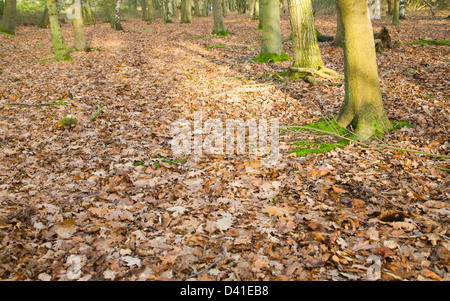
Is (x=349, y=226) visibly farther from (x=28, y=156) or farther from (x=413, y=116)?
(x=28, y=156)

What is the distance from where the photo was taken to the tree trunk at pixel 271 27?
432 inches

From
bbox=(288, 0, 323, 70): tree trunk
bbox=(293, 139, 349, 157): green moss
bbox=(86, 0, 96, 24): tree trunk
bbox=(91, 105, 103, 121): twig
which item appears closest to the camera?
bbox=(293, 139, 349, 157): green moss

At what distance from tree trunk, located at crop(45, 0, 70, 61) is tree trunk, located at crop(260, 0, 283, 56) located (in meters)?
7.95

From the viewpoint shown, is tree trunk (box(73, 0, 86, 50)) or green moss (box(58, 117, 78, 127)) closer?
green moss (box(58, 117, 78, 127))

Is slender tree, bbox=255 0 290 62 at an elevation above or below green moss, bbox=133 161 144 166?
above

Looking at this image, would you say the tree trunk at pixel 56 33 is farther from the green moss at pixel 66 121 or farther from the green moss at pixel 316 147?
the green moss at pixel 316 147

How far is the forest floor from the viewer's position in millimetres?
3229

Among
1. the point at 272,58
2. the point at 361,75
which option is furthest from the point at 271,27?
the point at 361,75

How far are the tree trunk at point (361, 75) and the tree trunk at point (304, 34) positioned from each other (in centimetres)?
395

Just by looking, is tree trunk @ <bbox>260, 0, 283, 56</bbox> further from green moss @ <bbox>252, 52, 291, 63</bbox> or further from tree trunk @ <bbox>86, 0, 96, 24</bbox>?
tree trunk @ <bbox>86, 0, 96, 24</bbox>

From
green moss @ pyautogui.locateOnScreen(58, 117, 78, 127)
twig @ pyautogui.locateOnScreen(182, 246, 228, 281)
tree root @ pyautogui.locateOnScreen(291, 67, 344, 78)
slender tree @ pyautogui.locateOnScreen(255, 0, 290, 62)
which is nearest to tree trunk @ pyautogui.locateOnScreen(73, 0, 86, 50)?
slender tree @ pyautogui.locateOnScreen(255, 0, 290, 62)

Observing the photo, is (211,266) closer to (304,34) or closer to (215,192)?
(215,192)

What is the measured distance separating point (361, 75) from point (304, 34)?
437cm
